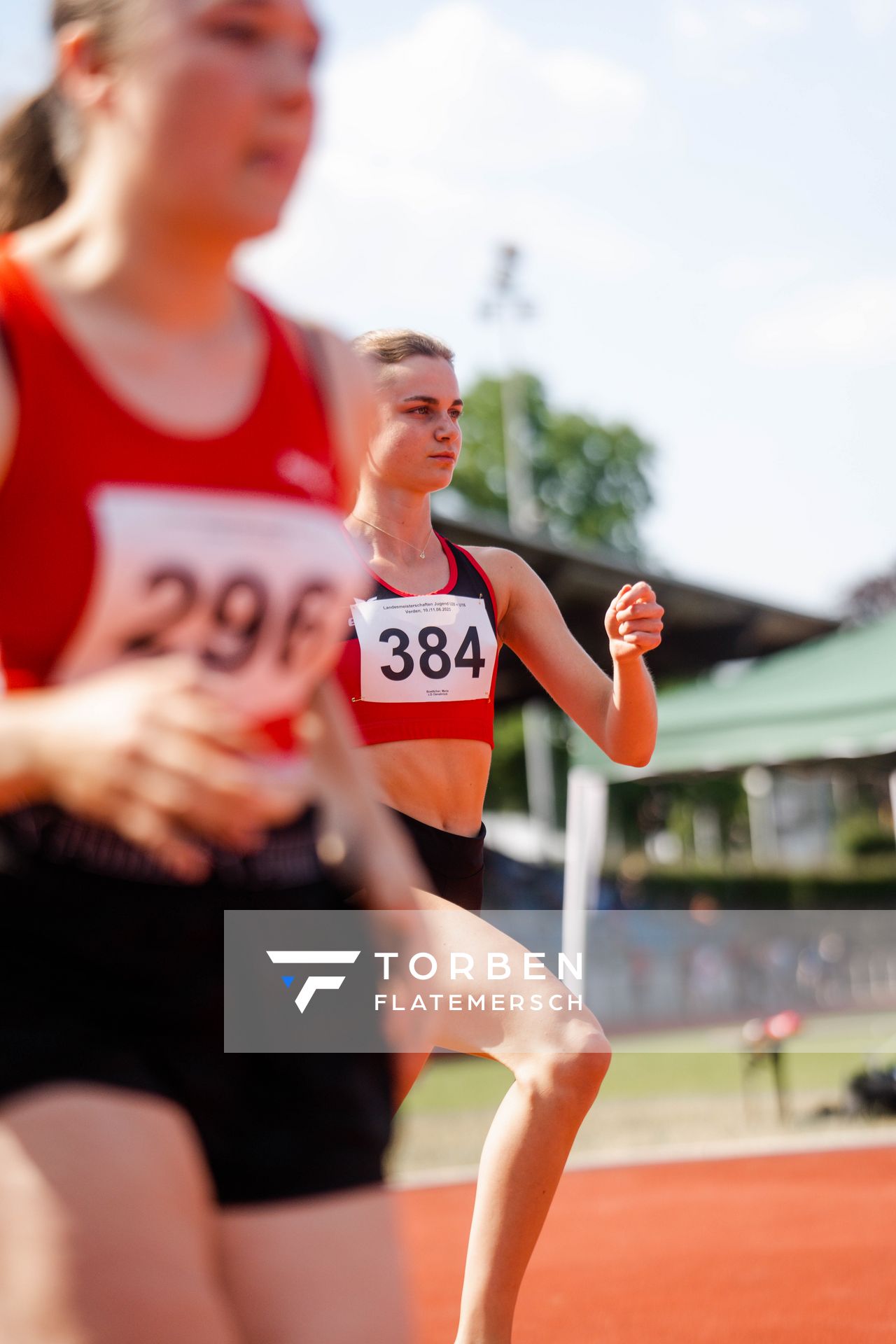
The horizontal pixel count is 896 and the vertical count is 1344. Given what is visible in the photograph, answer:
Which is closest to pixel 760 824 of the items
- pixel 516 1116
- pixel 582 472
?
pixel 582 472

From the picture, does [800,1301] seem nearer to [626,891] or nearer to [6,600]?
[6,600]

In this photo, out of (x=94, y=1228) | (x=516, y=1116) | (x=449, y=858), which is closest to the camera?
(x=94, y=1228)

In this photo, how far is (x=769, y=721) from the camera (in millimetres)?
13516

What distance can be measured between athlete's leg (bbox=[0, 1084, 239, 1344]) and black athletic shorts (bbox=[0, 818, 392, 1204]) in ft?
0.12

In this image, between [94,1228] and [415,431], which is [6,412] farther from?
[415,431]

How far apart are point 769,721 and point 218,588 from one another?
12.3 m

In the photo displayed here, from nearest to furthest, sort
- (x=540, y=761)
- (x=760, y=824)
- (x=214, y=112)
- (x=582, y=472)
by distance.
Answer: (x=214, y=112)
(x=540, y=761)
(x=582, y=472)
(x=760, y=824)

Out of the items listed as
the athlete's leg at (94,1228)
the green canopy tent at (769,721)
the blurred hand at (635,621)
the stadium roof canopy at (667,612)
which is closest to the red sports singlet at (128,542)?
the athlete's leg at (94,1228)

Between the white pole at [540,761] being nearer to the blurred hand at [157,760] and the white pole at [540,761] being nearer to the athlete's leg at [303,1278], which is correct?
the athlete's leg at [303,1278]

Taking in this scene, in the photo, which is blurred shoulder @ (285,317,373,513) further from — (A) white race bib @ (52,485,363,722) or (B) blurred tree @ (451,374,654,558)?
(B) blurred tree @ (451,374,654,558)

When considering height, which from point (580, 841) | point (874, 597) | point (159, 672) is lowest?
point (874, 597)

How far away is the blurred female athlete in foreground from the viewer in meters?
1.52

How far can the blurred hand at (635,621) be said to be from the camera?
3.21 m

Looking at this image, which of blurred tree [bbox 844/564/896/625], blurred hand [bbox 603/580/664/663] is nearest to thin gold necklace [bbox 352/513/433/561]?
blurred hand [bbox 603/580/664/663]
